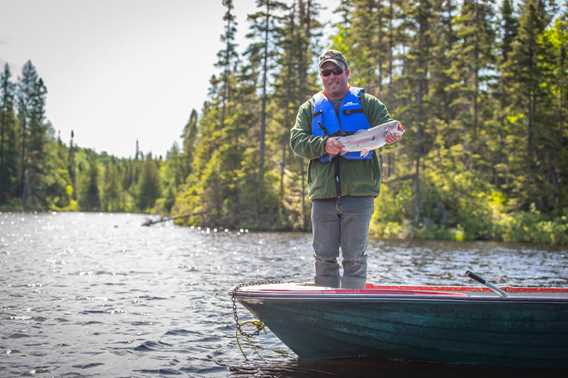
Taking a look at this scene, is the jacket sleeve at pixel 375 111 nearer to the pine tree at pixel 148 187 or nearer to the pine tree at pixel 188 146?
the pine tree at pixel 188 146

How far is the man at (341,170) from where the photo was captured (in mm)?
5562

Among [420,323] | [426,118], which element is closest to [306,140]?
[420,323]

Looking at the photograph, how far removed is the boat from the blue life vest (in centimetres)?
147

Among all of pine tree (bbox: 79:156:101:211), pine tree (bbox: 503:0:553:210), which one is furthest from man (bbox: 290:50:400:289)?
pine tree (bbox: 79:156:101:211)

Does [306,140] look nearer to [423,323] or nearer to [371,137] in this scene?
[371,137]

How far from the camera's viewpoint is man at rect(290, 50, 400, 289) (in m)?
5.56

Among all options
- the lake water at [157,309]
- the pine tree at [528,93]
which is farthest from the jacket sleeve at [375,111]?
the pine tree at [528,93]

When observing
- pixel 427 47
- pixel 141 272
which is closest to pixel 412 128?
pixel 427 47

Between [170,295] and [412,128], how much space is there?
27891 mm

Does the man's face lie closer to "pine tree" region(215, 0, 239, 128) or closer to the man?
the man

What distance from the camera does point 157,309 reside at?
8484 mm

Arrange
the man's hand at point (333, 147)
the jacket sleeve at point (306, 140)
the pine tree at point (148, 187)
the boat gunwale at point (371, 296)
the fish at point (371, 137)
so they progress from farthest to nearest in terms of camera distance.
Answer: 1. the pine tree at point (148, 187)
2. the jacket sleeve at point (306, 140)
3. the man's hand at point (333, 147)
4. the boat gunwale at point (371, 296)
5. the fish at point (371, 137)

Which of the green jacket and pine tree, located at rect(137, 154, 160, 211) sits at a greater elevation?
pine tree, located at rect(137, 154, 160, 211)

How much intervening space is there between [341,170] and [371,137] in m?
0.70
